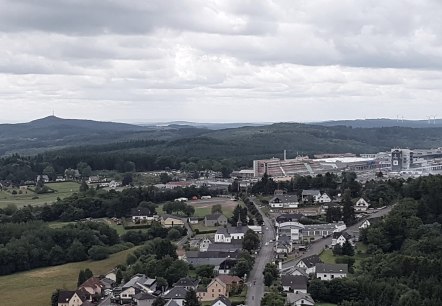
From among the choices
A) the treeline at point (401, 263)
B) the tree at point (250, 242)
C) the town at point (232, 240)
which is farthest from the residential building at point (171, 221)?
the treeline at point (401, 263)

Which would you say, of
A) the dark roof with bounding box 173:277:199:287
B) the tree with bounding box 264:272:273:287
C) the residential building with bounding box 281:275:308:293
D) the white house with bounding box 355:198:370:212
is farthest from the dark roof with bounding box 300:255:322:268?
the white house with bounding box 355:198:370:212

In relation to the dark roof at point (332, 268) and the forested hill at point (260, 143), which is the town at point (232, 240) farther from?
the forested hill at point (260, 143)

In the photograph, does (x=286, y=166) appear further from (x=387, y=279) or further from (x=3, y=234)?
(x=387, y=279)

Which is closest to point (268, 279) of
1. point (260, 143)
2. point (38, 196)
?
point (38, 196)

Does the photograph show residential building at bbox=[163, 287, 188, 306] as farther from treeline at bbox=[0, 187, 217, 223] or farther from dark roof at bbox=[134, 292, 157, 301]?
treeline at bbox=[0, 187, 217, 223]

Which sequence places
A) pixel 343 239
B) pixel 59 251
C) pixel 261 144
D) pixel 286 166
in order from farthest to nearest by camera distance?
pixel 261 144 → pixel 286 166 → pixel 59 251 → pixel 343 239

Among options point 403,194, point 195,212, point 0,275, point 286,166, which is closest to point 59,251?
point 0,275

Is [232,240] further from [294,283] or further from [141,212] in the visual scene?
[141,212]
